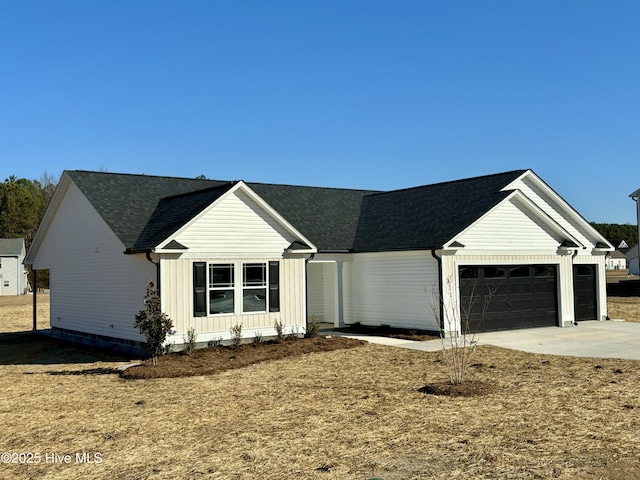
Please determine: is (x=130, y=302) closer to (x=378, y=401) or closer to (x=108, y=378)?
(x=108, y=378)

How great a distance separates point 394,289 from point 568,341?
6.03 metres

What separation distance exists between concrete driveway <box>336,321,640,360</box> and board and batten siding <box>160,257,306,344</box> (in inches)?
105

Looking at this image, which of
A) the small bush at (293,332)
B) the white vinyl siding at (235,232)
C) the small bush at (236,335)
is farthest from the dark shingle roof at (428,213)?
the small bush at (236,335)

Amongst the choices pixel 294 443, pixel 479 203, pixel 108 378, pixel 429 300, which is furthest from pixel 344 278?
pixel 294 443

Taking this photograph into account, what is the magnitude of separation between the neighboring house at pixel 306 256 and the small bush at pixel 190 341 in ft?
0.67

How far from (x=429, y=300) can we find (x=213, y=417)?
12050 millimetres

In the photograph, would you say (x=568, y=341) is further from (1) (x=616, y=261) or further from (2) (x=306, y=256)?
(1) (x=616, y=261)

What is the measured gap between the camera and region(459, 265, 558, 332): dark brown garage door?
2178 centimetres

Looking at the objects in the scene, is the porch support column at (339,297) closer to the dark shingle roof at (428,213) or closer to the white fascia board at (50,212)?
the dark shingle roof at (428,213)

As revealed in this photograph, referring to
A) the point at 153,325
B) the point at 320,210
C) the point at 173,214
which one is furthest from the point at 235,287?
the point at 320,210

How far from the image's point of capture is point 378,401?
Result: 1133cm

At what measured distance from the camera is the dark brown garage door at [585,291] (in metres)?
25.1

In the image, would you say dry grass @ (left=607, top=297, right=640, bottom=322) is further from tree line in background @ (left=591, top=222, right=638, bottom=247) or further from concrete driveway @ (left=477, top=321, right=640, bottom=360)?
tree line in background @ (left=591, top=222, right=638, bottom=247)

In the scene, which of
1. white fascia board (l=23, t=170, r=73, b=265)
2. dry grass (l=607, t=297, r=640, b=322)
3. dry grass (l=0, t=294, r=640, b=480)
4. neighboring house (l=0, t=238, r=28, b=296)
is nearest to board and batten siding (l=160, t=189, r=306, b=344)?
dry grass (l=0, t=294, r=640, b=480)
